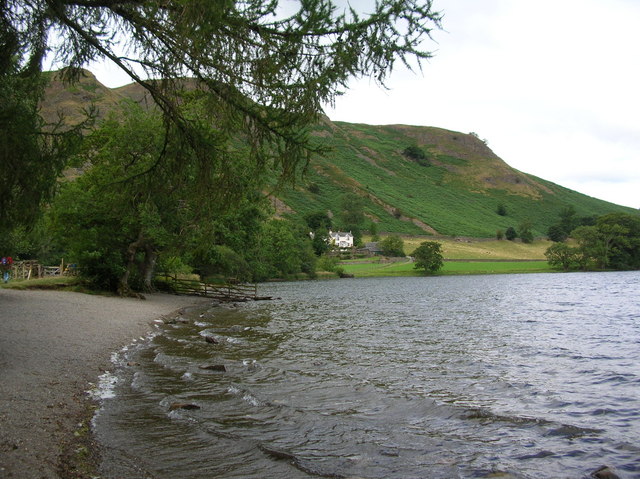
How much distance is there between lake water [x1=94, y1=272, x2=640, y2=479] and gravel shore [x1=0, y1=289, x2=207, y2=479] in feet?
2.29

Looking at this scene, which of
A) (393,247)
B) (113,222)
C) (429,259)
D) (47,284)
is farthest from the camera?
(393,247)

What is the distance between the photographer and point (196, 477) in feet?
21.8

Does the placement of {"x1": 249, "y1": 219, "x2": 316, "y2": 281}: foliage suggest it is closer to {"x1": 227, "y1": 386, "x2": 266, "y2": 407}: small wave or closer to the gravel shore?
the gravel shore

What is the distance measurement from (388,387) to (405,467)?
506cm

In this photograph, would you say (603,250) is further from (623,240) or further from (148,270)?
(148,270)

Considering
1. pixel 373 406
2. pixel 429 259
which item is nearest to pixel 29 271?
pixel 373 406

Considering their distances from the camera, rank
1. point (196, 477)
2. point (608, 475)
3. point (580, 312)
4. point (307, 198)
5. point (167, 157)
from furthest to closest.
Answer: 1. point (307, 198)
2. point (580, 312)
3. point (167, 157)
4. point (608, 475)
5. point (196, 477)

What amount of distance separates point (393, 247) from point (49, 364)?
114 m

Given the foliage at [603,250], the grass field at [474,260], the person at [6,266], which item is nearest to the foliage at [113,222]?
the person at [6,266]

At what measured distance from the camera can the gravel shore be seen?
679 cm

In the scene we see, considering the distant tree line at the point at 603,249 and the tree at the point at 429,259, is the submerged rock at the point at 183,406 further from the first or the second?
the distant tree line at the point at 603,249

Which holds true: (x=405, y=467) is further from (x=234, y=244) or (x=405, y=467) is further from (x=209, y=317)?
(x=234, y=244)

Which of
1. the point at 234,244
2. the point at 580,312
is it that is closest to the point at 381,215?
the point at 234,244

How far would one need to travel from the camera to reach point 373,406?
10.8 m
